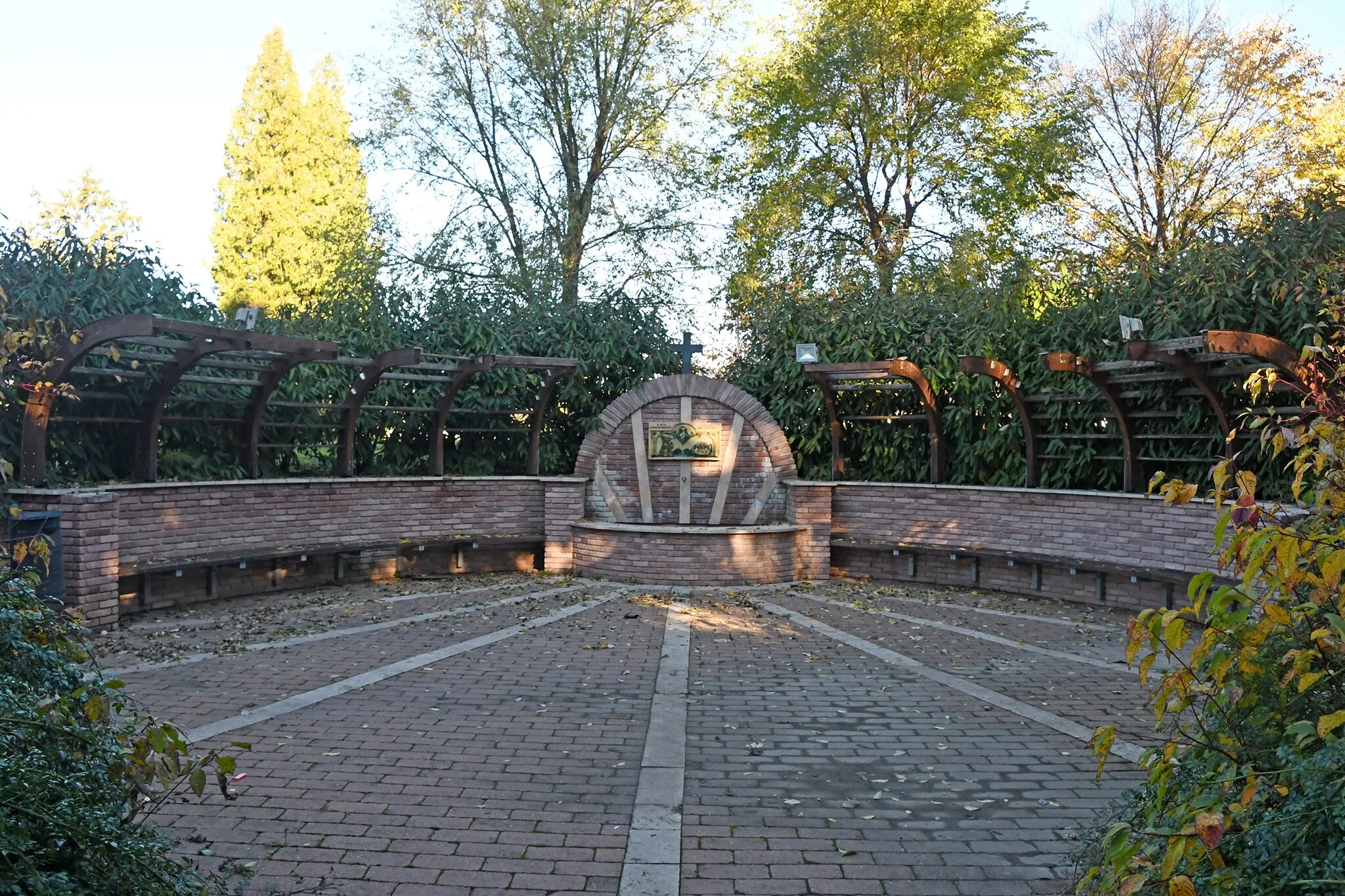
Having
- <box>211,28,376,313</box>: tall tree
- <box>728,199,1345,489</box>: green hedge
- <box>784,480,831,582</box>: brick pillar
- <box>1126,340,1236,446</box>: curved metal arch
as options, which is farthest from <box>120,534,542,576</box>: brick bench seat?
<box>211,28,376,313</box>: tall tree

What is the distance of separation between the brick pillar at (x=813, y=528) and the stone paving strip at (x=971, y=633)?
0.99 metres

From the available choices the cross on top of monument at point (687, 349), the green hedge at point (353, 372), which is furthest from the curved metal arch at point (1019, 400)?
the green hedge at point (353, 372)

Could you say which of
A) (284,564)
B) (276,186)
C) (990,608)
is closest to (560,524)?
(284,564)

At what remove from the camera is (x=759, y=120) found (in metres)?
22.8

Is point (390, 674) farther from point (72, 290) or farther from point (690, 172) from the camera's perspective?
point (690, 172)

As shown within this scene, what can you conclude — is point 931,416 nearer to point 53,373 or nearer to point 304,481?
point 304,481

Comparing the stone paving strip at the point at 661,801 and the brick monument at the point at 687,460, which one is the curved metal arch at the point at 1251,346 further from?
the brick monument at the point at 687,460

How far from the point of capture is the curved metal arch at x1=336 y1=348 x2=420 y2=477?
38.7ft

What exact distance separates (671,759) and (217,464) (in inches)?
332

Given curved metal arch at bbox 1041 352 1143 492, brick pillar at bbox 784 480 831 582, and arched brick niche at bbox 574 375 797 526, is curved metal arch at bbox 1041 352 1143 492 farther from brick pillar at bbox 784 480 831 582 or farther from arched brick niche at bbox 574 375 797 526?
arched brick niche at bbox 574 375 797 526

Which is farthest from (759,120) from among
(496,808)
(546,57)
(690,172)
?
(496,808)

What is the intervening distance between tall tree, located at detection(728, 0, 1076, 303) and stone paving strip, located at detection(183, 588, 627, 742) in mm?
12765

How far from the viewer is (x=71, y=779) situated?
287 centimetres

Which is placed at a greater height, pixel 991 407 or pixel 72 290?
pixel 72 290
